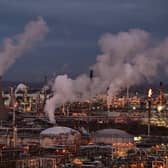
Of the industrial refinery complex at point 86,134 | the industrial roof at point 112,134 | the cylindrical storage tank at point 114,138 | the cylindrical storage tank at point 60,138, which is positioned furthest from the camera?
the industrial roof at point 112,134

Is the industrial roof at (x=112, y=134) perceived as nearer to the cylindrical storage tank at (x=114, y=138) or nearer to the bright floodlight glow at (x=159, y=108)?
the cylindrical storage tank at (x=114, y=138)

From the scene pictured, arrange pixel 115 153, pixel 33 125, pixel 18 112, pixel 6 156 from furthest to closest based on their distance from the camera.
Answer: pixel 18 112
pixel 33 125
pixel 115 153
pixel 6 156

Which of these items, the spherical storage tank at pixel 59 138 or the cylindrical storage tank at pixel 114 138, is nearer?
the spherical storage tank at pixel 59 138

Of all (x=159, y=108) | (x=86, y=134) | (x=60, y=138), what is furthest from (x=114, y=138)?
(x=159, y=108)

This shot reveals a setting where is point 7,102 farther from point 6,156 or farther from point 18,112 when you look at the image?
point 6,156

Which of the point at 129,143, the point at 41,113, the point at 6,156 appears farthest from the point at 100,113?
the point at 6,156

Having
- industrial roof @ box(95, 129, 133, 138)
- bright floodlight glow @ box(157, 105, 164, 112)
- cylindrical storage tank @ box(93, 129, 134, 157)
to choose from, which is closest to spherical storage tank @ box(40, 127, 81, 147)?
cylindrical storage tank @ box(93, 129, 134, 157)

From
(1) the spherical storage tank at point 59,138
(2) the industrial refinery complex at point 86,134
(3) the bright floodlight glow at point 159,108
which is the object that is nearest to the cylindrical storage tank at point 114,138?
(2) the industrial refinery complex at point 86,134

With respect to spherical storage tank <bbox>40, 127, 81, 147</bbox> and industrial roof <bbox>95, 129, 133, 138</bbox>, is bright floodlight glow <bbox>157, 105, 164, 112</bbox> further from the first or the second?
spherical storage tank <bbox>40, 127, 81, 147</bbox>
